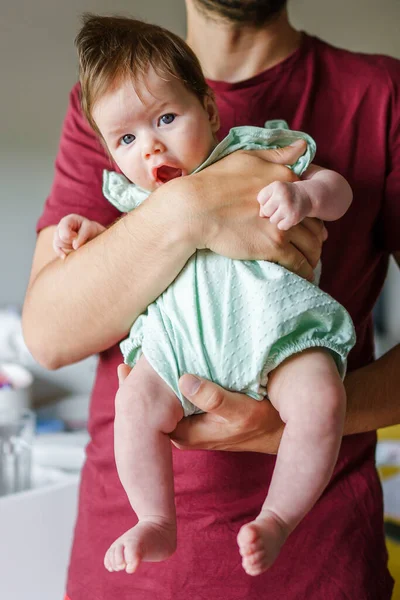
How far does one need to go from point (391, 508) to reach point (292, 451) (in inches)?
46.9

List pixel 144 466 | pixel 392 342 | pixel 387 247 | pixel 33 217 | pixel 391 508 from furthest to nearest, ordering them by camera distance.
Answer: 1. pixel 392 342
2. pixel 33 217
3. pixel 391 508
4. pixel 387 247
5. pixel 144 466

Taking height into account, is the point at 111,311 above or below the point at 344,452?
above

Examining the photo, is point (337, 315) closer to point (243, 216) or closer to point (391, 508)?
point (243, 216)

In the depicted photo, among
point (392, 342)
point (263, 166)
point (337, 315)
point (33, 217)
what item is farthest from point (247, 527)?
point (392, 342)

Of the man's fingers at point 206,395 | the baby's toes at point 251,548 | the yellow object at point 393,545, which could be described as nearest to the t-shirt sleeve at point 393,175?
the man's fingers at point 206,395

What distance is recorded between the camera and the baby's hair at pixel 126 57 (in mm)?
921

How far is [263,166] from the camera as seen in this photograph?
35.7 inches

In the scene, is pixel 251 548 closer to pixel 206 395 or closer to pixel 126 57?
pixel 206 395

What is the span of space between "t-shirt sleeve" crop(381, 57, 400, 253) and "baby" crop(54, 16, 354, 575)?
169mm

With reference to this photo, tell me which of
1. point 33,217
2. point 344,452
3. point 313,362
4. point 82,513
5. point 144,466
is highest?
point 313,362

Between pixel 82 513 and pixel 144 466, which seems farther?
pixel 82 513

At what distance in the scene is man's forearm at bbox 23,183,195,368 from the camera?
895 millimetres

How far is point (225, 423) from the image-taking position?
2.80 feet

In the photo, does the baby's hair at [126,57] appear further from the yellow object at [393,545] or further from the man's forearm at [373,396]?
the yellow object at [393,545]
